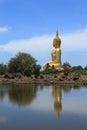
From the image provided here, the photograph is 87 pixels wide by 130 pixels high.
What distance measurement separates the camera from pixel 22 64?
6100 centimetres

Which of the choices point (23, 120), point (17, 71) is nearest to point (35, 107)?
point (23, 120)

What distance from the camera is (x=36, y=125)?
50.6 ft

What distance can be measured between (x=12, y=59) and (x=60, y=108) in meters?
42.3

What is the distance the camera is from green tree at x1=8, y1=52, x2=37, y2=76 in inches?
2355

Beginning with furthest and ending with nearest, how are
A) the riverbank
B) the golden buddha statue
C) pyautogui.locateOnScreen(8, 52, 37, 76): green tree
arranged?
the golden buddha statue, pyautogui.locateOnScreen(8, 52, 37, 76): green tree, the riverbank

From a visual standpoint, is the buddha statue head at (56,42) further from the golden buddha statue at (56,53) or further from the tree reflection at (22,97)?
the tree reflection at (22,97)

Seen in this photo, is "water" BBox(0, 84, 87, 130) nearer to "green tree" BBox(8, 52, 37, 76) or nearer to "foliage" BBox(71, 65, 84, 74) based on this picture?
"green tree" BBox(8, 52, 37, 76)

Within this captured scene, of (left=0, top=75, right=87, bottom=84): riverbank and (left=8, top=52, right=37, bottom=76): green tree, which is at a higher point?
(left=8, top=52, right=37, bottom=76): green tree

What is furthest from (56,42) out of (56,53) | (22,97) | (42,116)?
(42,116)

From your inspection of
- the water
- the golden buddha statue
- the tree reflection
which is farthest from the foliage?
the water

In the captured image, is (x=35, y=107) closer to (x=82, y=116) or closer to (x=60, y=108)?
(x=60, y=108)

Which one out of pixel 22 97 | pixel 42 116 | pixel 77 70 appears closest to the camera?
pixel 42 116

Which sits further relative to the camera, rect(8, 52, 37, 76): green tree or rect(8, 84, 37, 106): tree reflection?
rect(8, 52, 37, 76): green tree

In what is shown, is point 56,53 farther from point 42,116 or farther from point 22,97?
point 42,116
